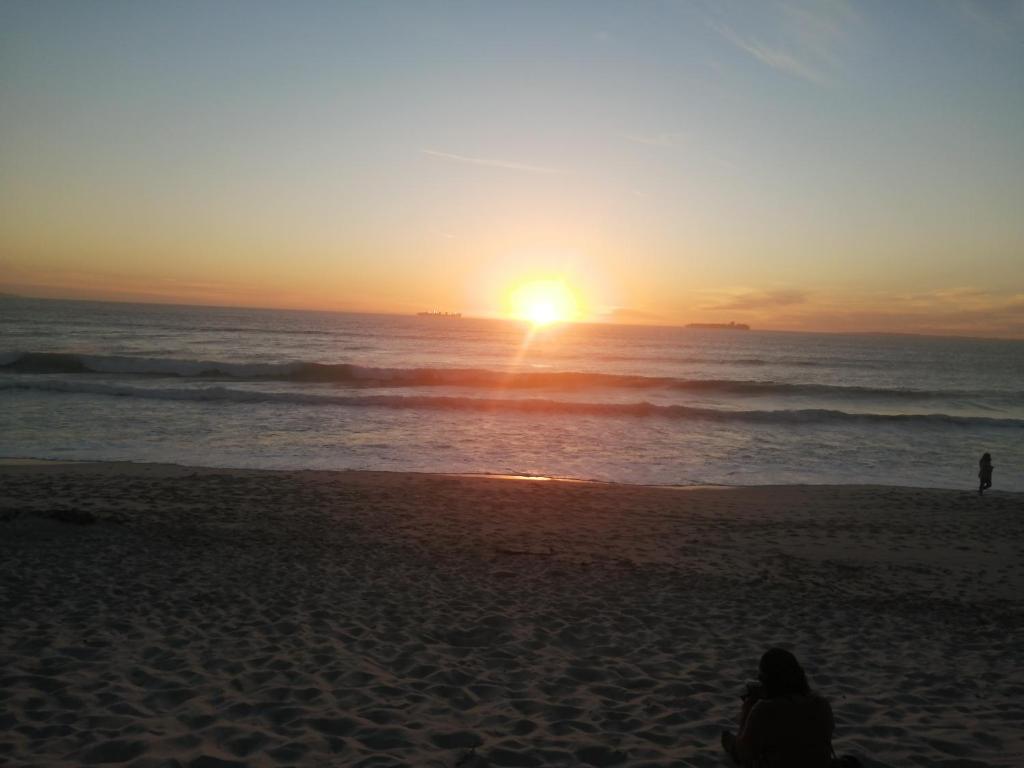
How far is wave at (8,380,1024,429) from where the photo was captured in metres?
28.3

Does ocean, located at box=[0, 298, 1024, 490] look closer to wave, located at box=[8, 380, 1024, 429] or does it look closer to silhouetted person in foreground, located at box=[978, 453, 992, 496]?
wave, located at box=[8, 380, 1024, 429]

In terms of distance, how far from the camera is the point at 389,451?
18.8 metres

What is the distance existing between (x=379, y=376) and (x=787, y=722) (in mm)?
38787

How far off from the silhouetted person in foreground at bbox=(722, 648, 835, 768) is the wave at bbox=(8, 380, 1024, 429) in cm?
2476

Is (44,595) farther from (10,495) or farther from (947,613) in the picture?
(947,613)

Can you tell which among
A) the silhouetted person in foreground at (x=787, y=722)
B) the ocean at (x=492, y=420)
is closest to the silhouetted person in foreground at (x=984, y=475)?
the ocean at (x=492, y=420)

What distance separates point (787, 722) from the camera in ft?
11.6

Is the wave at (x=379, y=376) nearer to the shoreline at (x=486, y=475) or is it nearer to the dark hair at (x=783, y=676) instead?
the shoreline at (x=486, y=475)

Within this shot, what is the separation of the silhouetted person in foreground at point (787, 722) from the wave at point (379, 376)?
3362 cm

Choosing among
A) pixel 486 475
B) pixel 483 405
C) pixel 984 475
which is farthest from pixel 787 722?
pixel 483 405

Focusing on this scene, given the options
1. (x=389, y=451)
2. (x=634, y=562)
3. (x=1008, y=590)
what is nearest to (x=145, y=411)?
(x=389, y=451)

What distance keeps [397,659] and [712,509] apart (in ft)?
27.5

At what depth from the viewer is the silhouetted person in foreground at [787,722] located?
353 cm

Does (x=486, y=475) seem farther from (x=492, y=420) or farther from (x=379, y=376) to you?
(x=379, y=376)
